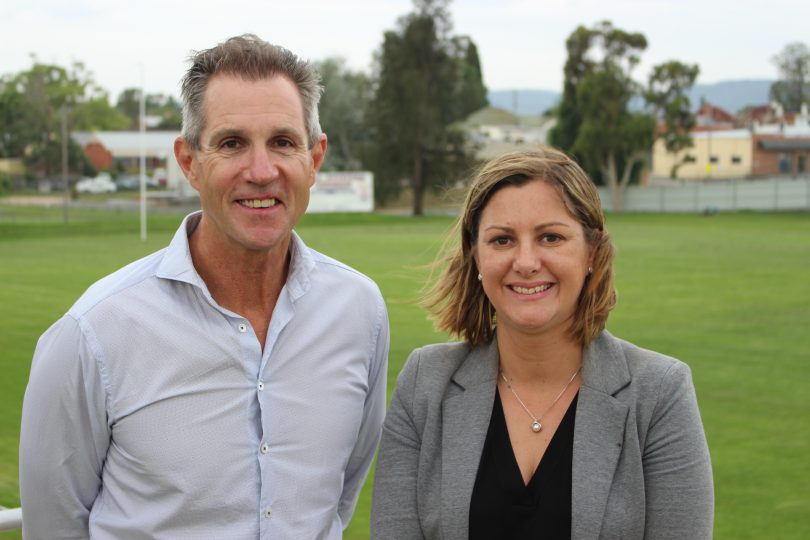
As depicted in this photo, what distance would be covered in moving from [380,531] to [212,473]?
0.47m

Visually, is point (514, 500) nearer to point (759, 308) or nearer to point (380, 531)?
point (380, 531)

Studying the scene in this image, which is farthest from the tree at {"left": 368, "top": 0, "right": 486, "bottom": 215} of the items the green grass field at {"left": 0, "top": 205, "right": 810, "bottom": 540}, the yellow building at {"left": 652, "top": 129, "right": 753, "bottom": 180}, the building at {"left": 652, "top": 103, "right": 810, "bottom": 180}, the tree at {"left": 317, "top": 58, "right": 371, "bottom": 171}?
the yellow building at {"left": 652, "top": 129, "right": 753, "bottom": 180}

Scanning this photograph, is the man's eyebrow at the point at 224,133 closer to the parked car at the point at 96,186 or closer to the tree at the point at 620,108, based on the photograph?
the tree at the point at 620,108

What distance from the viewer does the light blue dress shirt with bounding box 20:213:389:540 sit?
9.27 ft

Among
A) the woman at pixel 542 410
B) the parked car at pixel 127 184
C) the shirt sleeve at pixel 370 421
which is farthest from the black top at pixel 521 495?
the parked car at pixel 127 184

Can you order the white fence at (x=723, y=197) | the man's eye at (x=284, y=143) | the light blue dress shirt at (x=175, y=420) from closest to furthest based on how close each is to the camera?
the light blue dress shirt at (x=175, y=420), the man's eye at (x=284, y=143), the white fence at (x=723, y=197)

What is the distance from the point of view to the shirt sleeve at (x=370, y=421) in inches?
131

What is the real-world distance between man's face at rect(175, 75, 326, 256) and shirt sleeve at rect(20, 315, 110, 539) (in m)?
0.51

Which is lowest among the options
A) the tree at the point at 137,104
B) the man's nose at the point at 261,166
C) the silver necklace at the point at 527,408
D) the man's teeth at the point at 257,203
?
the silver necklace at the point at 527,408

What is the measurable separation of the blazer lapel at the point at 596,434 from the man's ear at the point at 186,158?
1198 mm

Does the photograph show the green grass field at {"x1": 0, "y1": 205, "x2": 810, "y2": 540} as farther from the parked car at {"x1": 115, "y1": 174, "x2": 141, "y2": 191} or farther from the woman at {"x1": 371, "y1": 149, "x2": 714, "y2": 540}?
the parked car at {"x1": 115, "y1": 174, "x2": 141, "y2": 191}

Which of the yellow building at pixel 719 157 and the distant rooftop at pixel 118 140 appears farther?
the distant rooftop at pixel 118 140

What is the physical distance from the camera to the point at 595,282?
9.50 feet

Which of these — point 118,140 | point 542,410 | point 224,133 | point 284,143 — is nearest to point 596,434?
point 542,410
